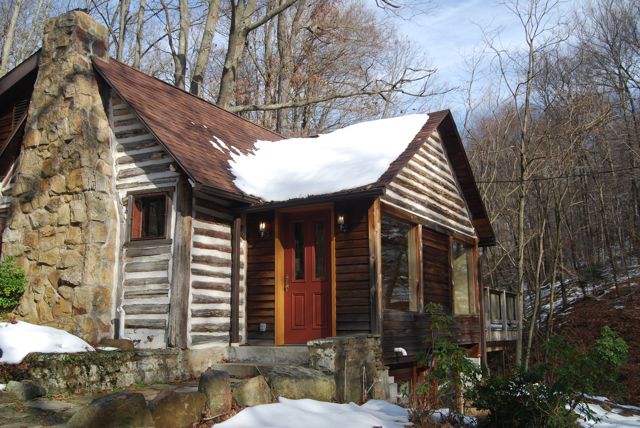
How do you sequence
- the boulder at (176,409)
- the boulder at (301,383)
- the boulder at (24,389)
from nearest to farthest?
1. the boulder at (176,409)
2. the boulder at (24,389)
3. the boulder at (301,383)

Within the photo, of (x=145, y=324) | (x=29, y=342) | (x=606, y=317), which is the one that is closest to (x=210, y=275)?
(x=145, y=324)

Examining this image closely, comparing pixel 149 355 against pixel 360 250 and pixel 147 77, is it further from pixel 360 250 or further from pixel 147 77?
pixel 147 77

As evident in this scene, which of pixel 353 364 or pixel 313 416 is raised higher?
pixel 353 364

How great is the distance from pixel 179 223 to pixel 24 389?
3.48m

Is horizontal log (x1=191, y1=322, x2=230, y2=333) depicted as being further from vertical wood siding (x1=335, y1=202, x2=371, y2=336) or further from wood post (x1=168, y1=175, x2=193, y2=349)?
vertical wood siding (x1=335, y1=202, x2=371, y2=336)

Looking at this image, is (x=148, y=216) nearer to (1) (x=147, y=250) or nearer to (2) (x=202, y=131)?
(1) (x=147, y=250)

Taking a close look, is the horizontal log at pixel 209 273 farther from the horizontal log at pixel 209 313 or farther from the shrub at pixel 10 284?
the shrub at pixel 10 284

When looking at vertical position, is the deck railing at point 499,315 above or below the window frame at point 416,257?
below

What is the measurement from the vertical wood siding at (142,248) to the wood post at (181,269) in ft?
0.55

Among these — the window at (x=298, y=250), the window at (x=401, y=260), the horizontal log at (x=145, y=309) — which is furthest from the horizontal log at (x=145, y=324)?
the window at (x=401, y=260)

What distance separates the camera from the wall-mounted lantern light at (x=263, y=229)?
434 inches

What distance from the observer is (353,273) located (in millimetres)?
10312

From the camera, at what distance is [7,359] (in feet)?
24.6

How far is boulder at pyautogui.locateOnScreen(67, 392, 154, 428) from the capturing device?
550 cm
